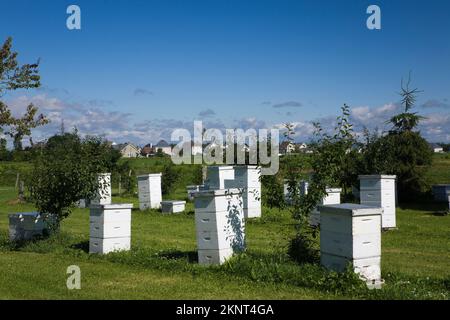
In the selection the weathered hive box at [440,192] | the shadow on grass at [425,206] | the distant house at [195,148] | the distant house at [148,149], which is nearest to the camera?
the shadow on grass at [425,206]

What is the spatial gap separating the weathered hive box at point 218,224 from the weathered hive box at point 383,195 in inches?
297

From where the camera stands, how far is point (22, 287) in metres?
9.02

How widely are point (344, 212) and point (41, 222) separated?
895 cm

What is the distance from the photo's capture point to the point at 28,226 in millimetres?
14062

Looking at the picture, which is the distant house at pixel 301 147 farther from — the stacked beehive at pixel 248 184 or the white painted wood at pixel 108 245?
the stacked beehive at pixel 248 184

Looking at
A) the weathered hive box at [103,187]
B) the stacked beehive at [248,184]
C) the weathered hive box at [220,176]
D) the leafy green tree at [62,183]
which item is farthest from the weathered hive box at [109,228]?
the weathered hive box at [220,176]

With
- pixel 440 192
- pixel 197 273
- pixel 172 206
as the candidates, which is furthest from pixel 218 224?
pixel 440 192

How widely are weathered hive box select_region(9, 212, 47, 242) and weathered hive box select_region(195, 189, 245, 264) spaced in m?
5.66

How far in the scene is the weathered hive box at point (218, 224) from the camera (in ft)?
32.8

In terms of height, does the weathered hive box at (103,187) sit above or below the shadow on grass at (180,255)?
above

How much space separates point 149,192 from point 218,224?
14.6 meters

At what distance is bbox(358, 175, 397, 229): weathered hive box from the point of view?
1645 centimetres

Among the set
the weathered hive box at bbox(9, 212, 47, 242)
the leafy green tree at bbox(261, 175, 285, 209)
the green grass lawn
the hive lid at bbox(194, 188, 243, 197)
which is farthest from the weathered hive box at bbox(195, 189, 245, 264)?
the weathered hive box at bbox(9, 212, 47, 242)

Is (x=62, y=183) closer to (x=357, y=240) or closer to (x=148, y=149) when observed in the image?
(x=357, y=240)
